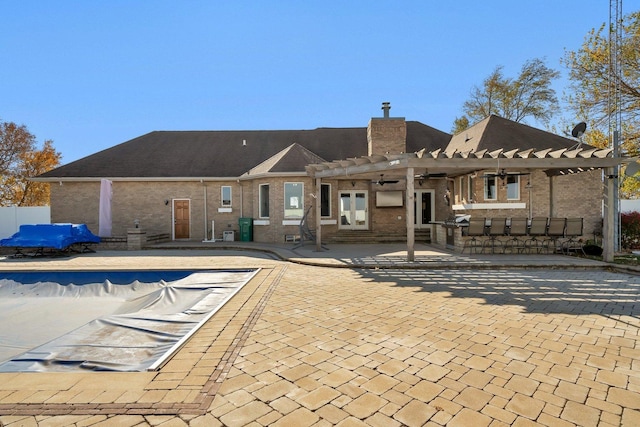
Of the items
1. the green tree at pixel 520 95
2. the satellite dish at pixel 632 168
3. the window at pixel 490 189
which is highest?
the green tree at pixel 520 95

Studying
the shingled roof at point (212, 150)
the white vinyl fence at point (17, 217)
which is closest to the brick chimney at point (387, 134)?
the shingled roof at point (212, 150)

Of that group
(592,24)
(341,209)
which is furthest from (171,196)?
(592,24)

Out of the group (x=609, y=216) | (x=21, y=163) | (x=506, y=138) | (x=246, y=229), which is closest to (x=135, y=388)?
(x=609, y=216)

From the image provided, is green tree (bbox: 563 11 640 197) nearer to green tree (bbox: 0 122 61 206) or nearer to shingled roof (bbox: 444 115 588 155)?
shingled roof (bbox: 444 115 588 155)

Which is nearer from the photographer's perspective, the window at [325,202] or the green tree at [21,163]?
the window at [325,202]

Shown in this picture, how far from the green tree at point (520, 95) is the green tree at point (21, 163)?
132 feet

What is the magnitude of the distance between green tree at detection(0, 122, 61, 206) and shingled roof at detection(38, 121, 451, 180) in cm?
1683

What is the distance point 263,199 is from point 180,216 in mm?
4932

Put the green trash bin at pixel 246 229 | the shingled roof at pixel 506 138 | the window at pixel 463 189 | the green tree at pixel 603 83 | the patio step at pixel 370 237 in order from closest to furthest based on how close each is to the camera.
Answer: the window at pixel 463 189 < the shingled roof at pixel 506 138 < the patio step at pixel 370 237 < the green tree at pixel 603 83 < the green trash bin at pixel 246 229

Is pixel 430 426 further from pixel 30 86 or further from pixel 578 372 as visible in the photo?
pixel 30 86

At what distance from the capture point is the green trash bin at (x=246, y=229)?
51.5ft

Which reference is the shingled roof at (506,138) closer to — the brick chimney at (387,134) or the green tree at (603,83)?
the brick chimney at (387,134)

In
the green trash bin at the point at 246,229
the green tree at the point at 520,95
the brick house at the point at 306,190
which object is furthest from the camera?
the green tree at the point at 520,95

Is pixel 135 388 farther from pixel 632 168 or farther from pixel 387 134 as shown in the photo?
pixel 387 134
